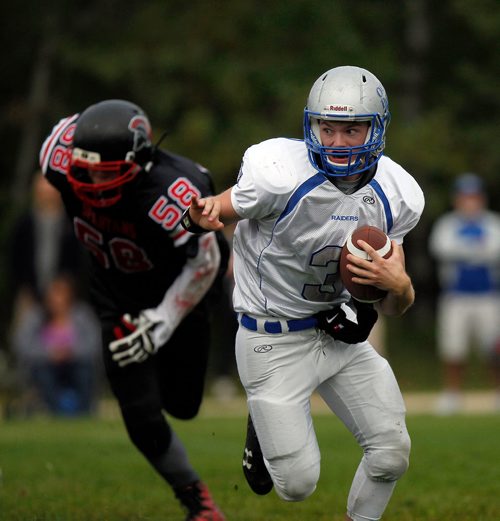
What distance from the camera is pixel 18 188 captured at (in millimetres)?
19172

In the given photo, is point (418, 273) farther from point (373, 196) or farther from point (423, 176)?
point (373, 196)

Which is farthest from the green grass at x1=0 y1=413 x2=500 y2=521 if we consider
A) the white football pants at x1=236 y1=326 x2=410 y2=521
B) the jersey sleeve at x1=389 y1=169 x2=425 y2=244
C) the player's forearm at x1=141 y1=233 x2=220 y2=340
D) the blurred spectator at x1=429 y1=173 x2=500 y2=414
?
the blurred spectator at x1=429 y1=173 x2=500 y2=414

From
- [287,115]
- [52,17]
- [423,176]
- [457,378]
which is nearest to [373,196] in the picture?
[457,378]

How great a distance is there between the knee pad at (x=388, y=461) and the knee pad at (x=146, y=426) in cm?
118

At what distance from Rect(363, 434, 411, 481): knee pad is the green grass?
704mm

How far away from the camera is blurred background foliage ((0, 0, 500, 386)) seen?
1797cm

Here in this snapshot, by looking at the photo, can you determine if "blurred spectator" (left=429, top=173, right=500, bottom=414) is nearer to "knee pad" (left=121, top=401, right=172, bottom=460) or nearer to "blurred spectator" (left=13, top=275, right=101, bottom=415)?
"blurred spectator" (left=13, top=275, right=101, bottom=415)

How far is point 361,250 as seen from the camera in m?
→ 4.91

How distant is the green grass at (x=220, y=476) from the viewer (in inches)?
238

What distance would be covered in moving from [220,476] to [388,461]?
2359 mm

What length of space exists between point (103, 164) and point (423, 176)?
1331 centimetres

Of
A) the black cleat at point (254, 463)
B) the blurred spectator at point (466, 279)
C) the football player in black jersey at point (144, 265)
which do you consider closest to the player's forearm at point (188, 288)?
the football player in black jersey at point (144, 265)

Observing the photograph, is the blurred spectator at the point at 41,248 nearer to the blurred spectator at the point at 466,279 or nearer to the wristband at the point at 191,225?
the blurred spectator at the point at 466,279

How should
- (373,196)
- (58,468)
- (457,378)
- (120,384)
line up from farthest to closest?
1. (457,378)
2. (58,468)
3. (120,384)
4. (373,196)
